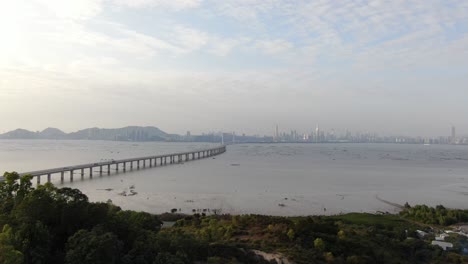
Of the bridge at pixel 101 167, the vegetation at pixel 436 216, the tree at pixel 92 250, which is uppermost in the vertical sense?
the tree at pixel 92 250

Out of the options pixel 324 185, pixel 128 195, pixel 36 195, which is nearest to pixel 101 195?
pixel 128 195

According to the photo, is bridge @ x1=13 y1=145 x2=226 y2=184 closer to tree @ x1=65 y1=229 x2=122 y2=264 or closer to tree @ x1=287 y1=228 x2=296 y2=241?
tree @ x1=287 y1=228 x2=296 y2=241

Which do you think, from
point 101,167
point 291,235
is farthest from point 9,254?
point 101,167

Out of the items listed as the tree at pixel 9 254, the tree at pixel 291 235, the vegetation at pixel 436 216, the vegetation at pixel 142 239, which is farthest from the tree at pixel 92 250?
the vegetation at pixel 436 216

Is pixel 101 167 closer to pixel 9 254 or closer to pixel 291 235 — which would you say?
pixel 291 235

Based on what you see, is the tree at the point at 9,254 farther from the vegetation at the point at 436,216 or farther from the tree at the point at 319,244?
the vegetation at the point at 436,216

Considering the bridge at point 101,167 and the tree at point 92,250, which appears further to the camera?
the bridge at point 101,167

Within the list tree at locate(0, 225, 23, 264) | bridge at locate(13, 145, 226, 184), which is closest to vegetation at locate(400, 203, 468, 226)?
tree at locate(0, 225, 23, 264)

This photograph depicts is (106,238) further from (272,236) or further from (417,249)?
(417,249)
